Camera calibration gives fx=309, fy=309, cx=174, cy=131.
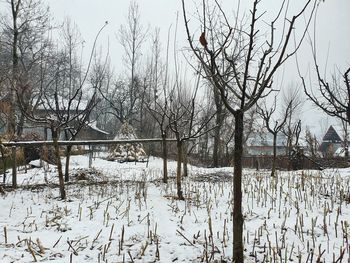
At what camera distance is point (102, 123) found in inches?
2442

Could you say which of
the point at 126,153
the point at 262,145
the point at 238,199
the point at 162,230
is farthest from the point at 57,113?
the point at 262,145

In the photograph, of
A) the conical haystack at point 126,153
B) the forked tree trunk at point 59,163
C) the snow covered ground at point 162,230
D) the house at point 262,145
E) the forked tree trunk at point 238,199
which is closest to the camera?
the forked tree trunk at point 238,199

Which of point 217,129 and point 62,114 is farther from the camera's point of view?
point 217,129

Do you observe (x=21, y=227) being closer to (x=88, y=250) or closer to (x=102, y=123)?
(x=88, y=250)


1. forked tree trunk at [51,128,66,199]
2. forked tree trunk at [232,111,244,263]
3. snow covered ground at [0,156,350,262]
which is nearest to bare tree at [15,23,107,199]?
forked tree trunk at [51,128,66,199]

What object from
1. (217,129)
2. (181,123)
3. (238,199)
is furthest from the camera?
(217,129)

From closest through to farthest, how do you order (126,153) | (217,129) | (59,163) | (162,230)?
(162,230), (59,163), (126,153), (217,129)

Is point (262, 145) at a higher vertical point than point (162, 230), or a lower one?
higher

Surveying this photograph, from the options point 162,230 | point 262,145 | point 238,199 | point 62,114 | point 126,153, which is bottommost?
point 162,230

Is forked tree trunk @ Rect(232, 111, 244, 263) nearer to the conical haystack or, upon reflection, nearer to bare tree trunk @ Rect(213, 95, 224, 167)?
bare tree trunk @ Rect(213, 95, 224, 167)

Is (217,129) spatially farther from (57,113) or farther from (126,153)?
(57,113)

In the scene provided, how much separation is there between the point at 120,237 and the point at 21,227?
1516 millimetres

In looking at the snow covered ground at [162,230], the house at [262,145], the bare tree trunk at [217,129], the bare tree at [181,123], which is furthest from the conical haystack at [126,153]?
the house at [262,145]

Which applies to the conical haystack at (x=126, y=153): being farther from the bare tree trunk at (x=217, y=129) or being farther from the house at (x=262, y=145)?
the house at (x=262, y=145)
